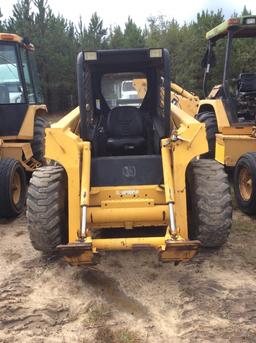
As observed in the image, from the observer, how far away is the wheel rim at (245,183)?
609cm

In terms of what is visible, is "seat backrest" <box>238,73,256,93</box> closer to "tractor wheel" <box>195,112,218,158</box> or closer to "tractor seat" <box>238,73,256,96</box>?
"tractor seat" <box>238,73,256,96</box>

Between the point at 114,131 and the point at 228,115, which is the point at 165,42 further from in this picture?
the point at 114,131

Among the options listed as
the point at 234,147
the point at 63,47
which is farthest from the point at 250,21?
the point at 63,47

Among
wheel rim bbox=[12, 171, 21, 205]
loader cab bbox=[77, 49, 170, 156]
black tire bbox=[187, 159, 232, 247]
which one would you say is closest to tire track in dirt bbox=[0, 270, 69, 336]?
black tire bbox=[187, 159, 232, 247]

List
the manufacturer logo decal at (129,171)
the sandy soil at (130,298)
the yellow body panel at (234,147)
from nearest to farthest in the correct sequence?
the sandy soil at (130,298), the manufacturer logo decal at (129,171), the yellow body panel at (234,147)

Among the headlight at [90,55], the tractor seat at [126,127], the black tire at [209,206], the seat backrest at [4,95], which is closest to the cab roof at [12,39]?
the seat backrest at [4,95]

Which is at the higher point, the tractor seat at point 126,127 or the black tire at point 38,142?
the tractor seat at point 126,127

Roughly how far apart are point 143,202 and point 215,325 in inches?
52.8

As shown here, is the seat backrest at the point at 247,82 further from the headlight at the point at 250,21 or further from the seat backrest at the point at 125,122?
the seat backrest at the point at 125,122

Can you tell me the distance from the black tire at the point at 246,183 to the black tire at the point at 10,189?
301 centimetres

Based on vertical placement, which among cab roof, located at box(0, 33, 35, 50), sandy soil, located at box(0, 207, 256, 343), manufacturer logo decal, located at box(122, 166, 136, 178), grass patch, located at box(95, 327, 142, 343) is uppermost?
cab roof, located at box(0, 33, 35, 50)

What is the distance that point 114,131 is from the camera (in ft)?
18.1

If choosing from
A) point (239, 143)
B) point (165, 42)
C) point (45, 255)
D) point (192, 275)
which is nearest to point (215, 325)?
point (192, 275)

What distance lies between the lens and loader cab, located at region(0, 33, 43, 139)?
285 inches
